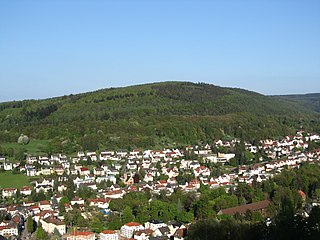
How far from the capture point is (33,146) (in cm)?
4681

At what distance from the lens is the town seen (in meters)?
23.8

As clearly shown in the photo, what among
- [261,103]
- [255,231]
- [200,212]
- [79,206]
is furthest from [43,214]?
[261,103]

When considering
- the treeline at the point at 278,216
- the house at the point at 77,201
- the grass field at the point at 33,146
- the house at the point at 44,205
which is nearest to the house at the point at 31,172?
the grass field at the point at 33,146

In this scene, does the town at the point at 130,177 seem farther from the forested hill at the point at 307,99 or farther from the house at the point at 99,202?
the forested hill at the point at 307,99

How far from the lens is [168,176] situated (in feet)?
122

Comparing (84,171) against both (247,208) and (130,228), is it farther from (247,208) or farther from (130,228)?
(247,208)

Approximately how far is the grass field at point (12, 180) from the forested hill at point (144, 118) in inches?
305

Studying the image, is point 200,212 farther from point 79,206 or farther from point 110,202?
point 79,206

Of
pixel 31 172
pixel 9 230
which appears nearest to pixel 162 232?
pixel 9 230

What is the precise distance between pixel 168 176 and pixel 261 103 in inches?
1644

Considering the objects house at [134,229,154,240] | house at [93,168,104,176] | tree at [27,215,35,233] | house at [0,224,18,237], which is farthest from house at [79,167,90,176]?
house at [134,229,154,240]

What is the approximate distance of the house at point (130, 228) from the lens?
22.4 meters

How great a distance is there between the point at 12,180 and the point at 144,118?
21.0 m

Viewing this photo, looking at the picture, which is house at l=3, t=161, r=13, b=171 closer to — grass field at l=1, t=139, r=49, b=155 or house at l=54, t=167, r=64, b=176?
house at l=54, t=167, r=64, b=176
